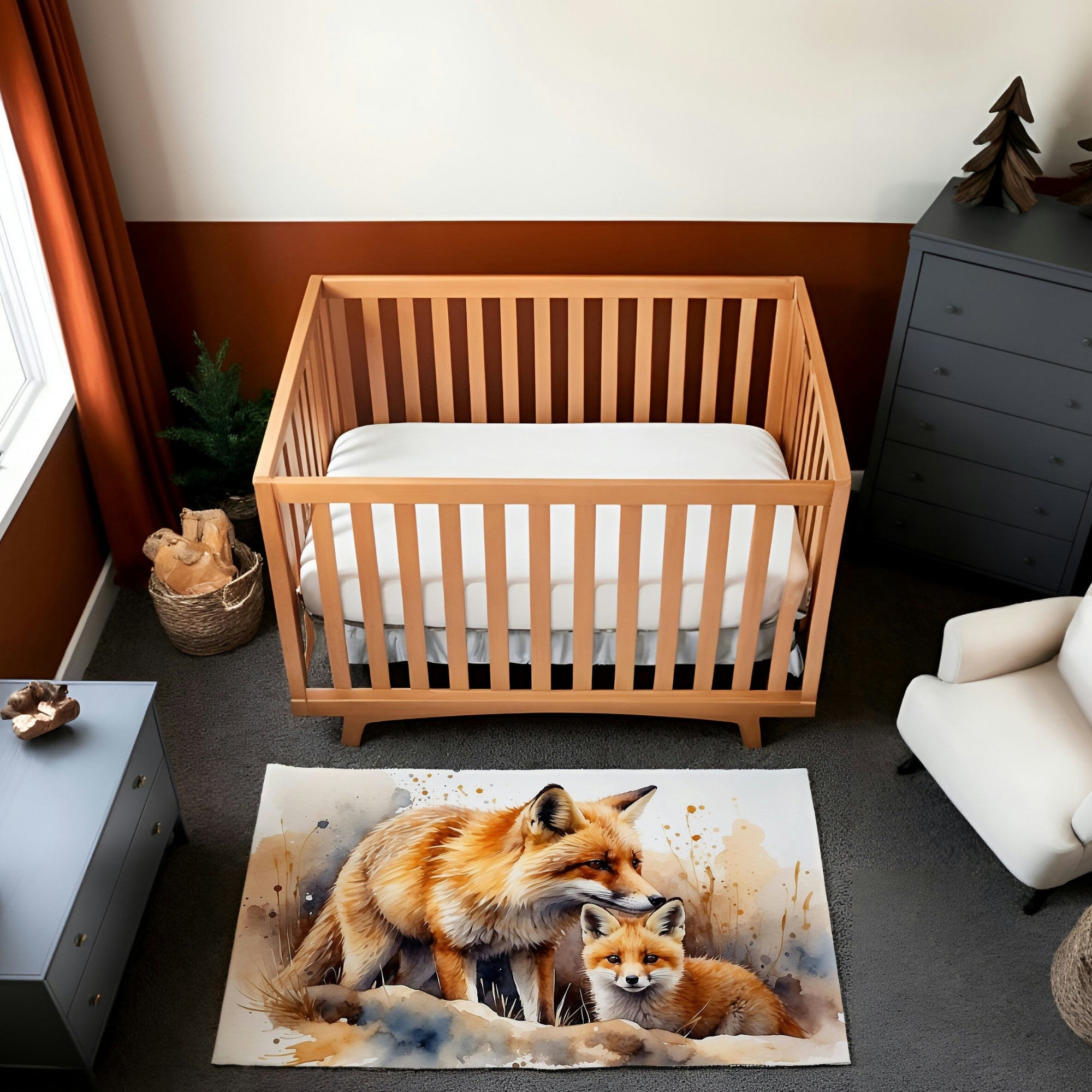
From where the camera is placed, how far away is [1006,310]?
8.38 ft

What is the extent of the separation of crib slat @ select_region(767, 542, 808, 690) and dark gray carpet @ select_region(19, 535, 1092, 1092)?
24 centimetres

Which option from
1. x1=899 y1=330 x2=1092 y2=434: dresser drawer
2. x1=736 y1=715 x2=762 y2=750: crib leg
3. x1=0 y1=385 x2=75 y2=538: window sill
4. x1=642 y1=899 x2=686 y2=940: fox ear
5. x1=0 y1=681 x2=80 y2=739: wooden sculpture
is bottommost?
x1=642 y1=899 x2=686 y2=940: fox ear

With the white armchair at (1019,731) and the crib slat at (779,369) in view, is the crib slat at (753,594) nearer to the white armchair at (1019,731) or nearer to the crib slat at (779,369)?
the white armchair at (1019,731)

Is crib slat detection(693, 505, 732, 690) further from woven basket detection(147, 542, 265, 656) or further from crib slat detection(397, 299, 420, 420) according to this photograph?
woven basket detection(147, 542, 265, 656)

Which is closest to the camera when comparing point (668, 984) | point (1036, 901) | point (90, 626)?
point (668, 984)

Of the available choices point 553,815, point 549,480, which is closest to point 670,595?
point 549,480

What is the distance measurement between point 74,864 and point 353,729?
0.82 meters

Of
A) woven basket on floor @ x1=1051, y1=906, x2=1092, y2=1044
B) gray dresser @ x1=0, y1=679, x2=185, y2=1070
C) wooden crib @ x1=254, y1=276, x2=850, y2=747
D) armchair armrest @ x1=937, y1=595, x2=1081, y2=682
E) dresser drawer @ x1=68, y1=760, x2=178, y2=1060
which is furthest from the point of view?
armchair armrest @ x1=937, y1=595, x2=1081, y2=682

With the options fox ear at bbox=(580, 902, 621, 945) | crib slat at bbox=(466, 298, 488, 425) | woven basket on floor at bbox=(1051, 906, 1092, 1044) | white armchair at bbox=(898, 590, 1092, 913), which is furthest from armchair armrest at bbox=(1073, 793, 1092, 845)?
crib slat at bbox=(466, 298, 488, 425)

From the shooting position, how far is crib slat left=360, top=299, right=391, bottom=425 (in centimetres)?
285

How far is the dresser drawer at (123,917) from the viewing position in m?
1.87

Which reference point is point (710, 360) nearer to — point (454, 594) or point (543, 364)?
point (543, 364)

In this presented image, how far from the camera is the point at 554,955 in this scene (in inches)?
85.7

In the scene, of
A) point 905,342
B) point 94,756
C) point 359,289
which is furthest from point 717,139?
point 94,756
